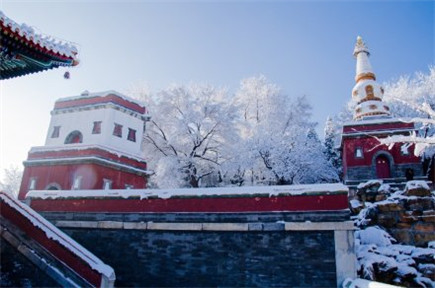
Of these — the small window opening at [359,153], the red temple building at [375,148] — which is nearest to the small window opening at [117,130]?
the red temple building at [375,148]

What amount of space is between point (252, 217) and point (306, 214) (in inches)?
63.8

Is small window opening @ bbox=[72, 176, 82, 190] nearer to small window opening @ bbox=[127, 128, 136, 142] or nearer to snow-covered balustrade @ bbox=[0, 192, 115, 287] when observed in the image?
small window opening @ bbox=[127, 128, 136, 142]

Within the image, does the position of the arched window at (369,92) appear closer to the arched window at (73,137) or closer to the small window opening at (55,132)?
the arched window at (73,137)

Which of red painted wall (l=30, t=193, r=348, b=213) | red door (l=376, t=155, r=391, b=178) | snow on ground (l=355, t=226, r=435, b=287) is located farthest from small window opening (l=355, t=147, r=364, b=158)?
red painted wall (l=30, t=193, r=348, b=213)

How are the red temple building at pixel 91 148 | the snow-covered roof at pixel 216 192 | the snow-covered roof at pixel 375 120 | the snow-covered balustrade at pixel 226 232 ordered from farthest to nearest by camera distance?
the snow-covered roof at pixel 375 120, the red temple building at pixel 91 148, the snow-covered roof at pixel 216 192, the snow-covered balustrade at pixel 226 232

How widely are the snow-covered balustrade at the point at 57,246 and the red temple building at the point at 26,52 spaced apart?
13.1 feet

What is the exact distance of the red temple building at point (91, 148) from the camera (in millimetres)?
17609

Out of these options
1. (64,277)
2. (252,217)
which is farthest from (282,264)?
(64,277)

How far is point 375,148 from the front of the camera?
819 inches

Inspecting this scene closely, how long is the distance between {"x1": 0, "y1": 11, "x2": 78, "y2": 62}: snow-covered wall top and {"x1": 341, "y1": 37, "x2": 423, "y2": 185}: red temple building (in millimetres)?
16121

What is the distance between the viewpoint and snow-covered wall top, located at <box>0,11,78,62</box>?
7363mm

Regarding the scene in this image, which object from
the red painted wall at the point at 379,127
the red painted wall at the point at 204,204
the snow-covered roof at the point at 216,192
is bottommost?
the red painted wall at the point at 204,204

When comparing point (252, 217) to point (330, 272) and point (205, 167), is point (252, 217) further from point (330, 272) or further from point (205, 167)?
point (205, 167)

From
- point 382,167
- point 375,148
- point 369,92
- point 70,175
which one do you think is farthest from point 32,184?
point 369,92
